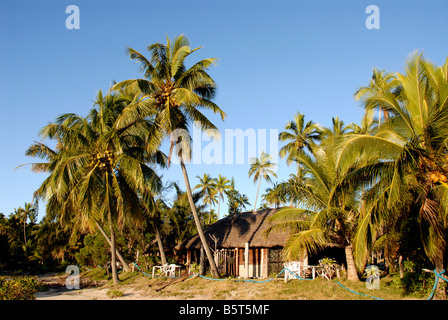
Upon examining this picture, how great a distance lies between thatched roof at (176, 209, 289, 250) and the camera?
66.8 feet

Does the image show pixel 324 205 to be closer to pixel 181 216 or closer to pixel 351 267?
pixel 351 267

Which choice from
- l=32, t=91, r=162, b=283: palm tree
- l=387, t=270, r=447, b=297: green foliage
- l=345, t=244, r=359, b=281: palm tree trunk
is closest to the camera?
l=387, t=270, r=447, b=297: green foliage

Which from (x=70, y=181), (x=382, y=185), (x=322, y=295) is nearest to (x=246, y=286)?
(x=322, y=295)

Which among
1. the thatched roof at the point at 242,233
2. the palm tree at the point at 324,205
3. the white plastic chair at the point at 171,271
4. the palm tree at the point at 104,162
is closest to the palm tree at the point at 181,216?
the thatched roof at the point at 242,233

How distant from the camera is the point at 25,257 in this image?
3431 cm

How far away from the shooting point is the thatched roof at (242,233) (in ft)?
66.8

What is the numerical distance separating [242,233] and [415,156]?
14.7m

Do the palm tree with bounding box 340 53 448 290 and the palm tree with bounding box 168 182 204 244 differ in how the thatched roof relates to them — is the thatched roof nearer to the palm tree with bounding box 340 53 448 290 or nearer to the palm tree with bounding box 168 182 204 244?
the palm tree with bounding box 168 182 204 244

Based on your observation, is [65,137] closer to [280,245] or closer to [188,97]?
[188,97]

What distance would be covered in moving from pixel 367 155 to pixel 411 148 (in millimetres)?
1359

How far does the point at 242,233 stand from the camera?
22.2 metres

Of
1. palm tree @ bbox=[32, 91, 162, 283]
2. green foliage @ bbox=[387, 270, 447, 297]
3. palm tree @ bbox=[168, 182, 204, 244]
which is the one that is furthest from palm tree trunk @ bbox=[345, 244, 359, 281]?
palm tree @ bbox=[168, 182, 204, 244]
